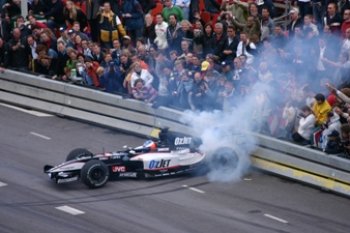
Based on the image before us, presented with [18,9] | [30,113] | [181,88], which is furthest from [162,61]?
[18,9]

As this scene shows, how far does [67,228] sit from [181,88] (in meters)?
6.13

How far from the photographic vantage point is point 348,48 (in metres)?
23.4

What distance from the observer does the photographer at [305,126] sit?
72.7ft

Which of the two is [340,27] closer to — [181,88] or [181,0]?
[181,88]

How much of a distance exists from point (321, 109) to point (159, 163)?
129 inches

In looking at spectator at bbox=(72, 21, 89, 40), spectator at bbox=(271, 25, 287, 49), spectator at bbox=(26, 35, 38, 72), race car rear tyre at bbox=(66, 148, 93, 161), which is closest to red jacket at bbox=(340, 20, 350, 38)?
spectator at bbox=(271, 25, 287, 49)

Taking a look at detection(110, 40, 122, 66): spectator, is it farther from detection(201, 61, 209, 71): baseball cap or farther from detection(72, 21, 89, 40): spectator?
detection(201, 61, 209, 71): baseball cap

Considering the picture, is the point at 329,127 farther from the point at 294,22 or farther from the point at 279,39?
the point at 294,22

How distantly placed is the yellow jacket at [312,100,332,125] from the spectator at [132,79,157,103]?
4105 mm

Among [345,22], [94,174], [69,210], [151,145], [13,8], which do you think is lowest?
[69,210]

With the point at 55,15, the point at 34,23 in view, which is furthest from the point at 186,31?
the point at 55,15

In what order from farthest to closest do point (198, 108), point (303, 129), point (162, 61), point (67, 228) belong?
1. point (162, 61)
2. point (198, 108)
3. point (303, 129)
4. point (67, 228)

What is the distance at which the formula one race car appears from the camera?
21.3 metres

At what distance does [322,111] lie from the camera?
72.5 feet
